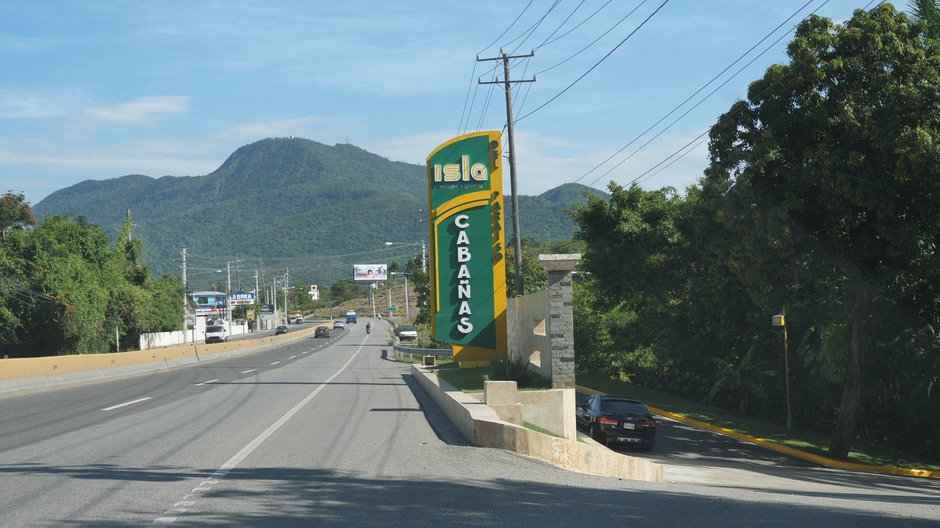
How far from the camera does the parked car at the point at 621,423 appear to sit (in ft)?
73.9

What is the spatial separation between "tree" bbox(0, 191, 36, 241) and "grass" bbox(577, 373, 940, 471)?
4563 centimetres

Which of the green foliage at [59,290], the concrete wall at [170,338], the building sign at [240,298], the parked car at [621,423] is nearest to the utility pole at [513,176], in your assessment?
the parked car at [621,423]

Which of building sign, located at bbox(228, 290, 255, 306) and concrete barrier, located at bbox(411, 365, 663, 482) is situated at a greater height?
building sign, located at bbox(228, 290, 255, 306)

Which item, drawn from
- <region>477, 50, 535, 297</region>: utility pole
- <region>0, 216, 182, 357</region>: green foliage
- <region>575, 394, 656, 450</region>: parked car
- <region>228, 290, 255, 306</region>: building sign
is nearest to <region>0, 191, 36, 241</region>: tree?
<region>0, 216, 182, 357</region>: green foliage

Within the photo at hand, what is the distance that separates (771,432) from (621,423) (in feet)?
28.2

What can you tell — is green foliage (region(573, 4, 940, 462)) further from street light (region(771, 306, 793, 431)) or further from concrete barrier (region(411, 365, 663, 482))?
concrete barrier (region(411, 365, 663, 482))

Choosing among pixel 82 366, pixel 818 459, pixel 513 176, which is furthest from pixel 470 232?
pixel 82 366

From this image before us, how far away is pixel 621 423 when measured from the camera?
22.6 m

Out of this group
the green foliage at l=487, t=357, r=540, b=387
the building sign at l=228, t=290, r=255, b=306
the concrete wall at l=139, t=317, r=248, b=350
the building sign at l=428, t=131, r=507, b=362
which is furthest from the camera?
the building sign at l=228, t=290, r=255, b=306

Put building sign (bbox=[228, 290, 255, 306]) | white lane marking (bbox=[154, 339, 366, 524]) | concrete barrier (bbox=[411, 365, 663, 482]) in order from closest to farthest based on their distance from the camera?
1. white lane marking (bbox=[154, 339, 366, 524])
2. concrete barrier (bbox=[411, 365, 663, 482])
3. building sign (bbox=[228, 290, 255, 306])

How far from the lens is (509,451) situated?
1315cm

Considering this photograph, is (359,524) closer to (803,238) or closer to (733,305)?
(803,238)

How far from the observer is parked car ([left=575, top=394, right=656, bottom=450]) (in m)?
22.5

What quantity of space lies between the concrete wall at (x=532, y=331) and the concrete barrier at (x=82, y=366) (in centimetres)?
1550
